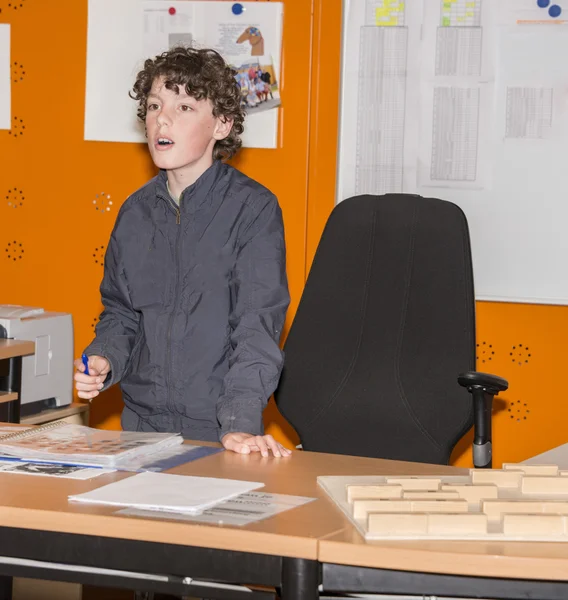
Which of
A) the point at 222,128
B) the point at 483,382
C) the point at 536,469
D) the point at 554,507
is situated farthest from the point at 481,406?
the point at 222,128

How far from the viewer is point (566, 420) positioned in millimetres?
3225

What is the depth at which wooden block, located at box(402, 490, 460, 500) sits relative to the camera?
1.42 metres

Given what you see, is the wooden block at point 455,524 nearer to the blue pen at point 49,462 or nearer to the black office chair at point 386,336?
the blue pen at point 49,462

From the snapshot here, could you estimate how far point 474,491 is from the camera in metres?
1.49

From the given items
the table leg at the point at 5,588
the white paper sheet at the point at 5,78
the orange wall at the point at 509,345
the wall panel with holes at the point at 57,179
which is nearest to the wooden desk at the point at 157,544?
the table leg at the point at 5,588

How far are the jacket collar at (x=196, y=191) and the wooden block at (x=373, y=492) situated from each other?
916mm

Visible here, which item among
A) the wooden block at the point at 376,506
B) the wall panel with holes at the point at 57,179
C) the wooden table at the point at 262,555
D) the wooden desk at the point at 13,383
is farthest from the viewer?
the wall panel with holes at the point at 57,179

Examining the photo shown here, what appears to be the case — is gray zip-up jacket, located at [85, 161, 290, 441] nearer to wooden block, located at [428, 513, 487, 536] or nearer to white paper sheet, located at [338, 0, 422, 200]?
wooden block, located at [428, 513, 487, 536]

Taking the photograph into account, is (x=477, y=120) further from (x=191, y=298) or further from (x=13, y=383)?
(x=13, y=383)

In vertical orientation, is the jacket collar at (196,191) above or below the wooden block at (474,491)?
above

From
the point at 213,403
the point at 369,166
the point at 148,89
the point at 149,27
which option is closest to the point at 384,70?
the point at 369,166

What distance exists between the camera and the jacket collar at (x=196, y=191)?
2.20 meters

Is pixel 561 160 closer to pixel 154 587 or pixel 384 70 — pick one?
pixel 384 70

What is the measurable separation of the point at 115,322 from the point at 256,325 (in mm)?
365
